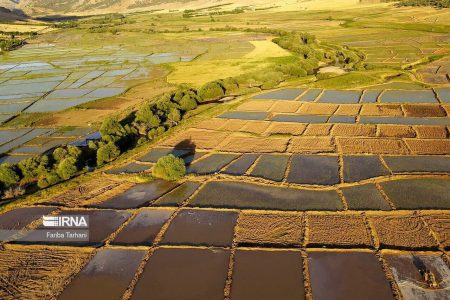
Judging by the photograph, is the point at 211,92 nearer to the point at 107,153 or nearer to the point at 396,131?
the point at 107,153

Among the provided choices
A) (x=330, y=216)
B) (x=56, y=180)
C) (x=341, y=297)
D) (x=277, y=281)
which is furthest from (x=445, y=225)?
(x=56, y=180)

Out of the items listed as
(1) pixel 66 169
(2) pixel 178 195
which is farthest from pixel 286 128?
(1) pixel 66 169

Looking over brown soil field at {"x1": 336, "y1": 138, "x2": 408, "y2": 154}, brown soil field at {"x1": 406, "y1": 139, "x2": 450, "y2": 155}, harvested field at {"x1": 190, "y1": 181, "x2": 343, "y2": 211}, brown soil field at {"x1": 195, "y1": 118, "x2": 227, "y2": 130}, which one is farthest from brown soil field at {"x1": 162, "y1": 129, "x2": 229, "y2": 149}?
brown soil field at {"x1": 406, "y1": 139, "x2": 450, "y2": 155}

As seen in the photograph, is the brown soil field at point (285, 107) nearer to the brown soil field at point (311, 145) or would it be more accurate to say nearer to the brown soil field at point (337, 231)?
the brown soil field at point (311, 145)

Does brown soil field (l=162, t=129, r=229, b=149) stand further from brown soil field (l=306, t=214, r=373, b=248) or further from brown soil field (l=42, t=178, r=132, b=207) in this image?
brown soil field (l=306, t=214, r=373, b=248)

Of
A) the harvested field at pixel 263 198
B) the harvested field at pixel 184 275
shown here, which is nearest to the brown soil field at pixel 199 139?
the harvested field at pixel 263 198
